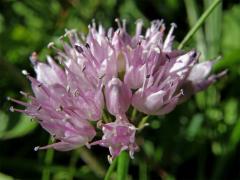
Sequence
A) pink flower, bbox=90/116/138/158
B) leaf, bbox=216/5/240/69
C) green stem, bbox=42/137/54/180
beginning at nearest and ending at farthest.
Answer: pink flower, bbox=90/116/138/158
green stem, bbox=42/137/54/180
leaf, bbox=216/5/240/69

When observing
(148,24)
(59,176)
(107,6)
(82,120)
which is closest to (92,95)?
(82,120)

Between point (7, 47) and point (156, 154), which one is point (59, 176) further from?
point (7, 47)

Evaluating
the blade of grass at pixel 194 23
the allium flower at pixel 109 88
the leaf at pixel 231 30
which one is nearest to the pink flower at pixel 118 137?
the allium flower at pixel 109 88

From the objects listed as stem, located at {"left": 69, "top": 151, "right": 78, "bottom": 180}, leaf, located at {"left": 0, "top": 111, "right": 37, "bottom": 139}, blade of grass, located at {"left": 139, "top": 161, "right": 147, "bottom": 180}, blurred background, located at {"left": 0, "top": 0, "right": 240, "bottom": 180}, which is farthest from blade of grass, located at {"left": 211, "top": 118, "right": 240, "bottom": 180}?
leaf, located at {"left": 0, "top": 111, "right": 37, "bottom": 139}

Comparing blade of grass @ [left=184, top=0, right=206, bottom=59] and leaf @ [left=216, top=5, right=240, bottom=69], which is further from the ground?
leaf @ [left=216, top=5, right=240, bottom=69]

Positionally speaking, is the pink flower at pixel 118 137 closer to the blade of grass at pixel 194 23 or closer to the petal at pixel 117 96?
the petal at pixel 117 96

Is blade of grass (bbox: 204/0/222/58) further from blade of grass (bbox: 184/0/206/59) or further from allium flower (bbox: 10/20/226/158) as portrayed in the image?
allium flower (bbox: 10/20/226/158)

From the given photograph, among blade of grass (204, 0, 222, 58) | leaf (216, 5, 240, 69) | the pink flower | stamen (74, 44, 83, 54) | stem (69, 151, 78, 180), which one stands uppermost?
leaf (216, 5, 240, 69)
